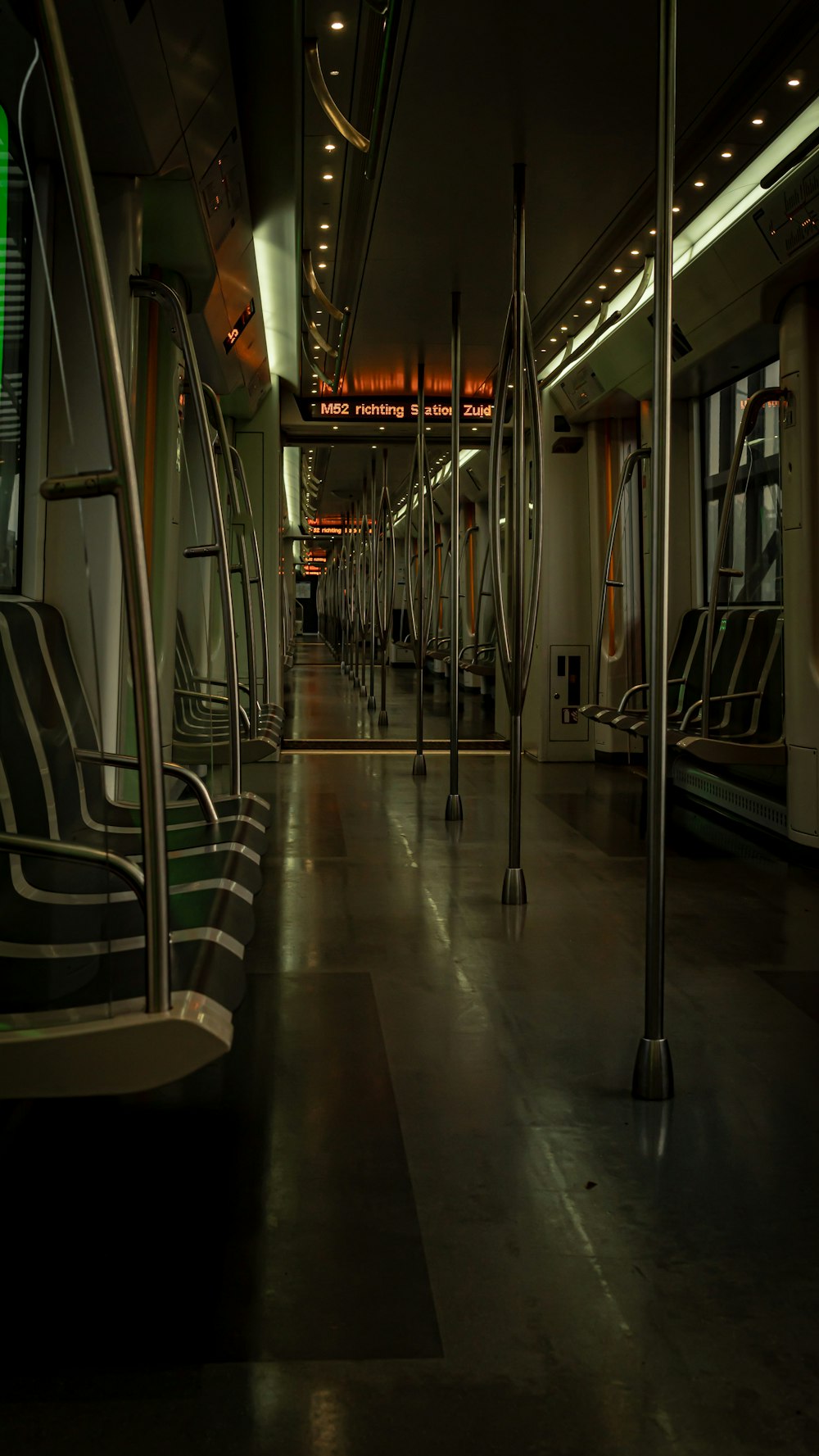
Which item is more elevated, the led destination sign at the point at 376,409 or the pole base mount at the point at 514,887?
the led destination sign at the point at 376,409

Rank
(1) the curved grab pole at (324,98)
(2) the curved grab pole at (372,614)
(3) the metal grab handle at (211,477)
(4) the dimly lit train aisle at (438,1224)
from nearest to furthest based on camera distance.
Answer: (4) the dimly lit train aisle at (438,1224)
(3) the metal grab handle at (211,477)
(1) the curved grab pole at (324,98)
(2) the curved grab pole at (372,614)

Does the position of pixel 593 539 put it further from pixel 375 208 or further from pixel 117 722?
pixel 117 722

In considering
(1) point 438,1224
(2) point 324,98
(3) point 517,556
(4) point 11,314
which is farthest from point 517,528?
(1) point 438,1224

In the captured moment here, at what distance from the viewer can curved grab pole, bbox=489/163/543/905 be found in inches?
176

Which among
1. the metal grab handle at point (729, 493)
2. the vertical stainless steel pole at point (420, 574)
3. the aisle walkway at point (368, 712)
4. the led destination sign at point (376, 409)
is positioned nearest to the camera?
the metal grab handle at point (729, 493)

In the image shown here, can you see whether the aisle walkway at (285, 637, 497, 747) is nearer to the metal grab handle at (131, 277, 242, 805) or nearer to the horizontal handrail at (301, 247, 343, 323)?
the horizontal handrail at (301, 247, 343, 323)

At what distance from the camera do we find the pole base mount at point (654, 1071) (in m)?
2.66

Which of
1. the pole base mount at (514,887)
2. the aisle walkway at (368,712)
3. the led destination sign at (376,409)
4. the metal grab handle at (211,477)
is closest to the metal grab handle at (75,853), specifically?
the metal grab handle at (211,477)

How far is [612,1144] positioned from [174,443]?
3.36m

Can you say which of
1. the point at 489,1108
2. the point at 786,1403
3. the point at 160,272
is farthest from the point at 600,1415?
the point at 160,272

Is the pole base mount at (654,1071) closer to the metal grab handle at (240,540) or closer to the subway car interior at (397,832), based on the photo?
the subway car interior at (397,832)

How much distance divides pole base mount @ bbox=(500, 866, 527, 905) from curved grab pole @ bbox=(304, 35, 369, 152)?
2.86 metres

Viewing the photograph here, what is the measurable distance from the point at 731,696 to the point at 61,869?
496 cm

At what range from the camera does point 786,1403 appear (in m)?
1.60
